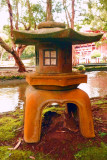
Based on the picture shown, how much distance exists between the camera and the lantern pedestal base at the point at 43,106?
2779 millimetres

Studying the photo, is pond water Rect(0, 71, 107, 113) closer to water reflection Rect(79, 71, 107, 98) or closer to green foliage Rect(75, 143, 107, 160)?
water reflection Rect(79, 71, 107, 98)

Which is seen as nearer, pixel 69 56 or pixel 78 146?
pixel 78 146

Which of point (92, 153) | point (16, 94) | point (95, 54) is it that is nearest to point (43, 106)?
point (92, 153)

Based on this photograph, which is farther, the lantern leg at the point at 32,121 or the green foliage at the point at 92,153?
the lantern leg at the point at 32,121

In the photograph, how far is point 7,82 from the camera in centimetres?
1259

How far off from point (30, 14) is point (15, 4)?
9.46ft

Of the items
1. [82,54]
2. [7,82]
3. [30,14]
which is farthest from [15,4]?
[82,54]

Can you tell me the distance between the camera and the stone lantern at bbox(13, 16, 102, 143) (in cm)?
273

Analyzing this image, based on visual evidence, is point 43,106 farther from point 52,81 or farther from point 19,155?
point 19,155

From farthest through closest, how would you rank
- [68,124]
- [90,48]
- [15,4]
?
[90,48] → [15,4] → [68,124]

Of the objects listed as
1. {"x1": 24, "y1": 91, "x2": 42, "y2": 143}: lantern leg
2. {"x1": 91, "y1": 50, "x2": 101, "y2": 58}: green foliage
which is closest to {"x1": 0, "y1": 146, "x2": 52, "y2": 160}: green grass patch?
{"x1": 24, "y1": 91, "x2": 42, "y2": 143}: lantern leg

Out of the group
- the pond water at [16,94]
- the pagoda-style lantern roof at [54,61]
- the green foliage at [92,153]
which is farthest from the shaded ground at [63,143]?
the pond water at [16,94]

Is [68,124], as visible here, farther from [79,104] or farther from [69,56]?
[69,56]

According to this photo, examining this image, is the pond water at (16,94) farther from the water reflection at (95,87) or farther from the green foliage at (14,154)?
the green foliage at (14,154)
